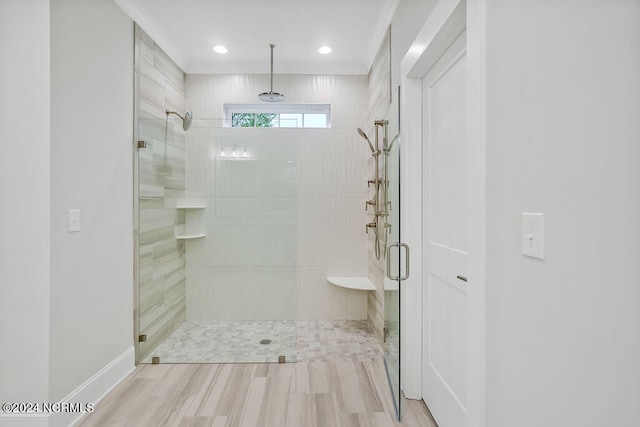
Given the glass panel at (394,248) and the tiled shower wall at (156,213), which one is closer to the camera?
the glass panel at (394,248)

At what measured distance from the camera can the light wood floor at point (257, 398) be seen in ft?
6.32

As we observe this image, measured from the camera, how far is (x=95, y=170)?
6.97 feet

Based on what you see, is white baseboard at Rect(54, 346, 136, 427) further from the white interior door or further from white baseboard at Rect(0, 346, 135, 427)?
the white interior door

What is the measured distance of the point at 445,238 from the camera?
5.98 feet

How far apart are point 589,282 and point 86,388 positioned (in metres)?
2.42

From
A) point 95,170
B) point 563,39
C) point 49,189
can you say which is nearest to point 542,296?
point 563,39

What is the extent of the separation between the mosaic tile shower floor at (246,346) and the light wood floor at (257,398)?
0.08 meters

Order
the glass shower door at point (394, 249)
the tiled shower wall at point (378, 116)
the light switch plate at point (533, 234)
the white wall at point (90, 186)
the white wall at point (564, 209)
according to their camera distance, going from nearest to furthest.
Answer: the white wall at point (564, 209), the light switch plate at point (533, 234), the white wall at point (90, 186), the glass shower door at point (394, 249), the tiled shower wall at point (378, 116)

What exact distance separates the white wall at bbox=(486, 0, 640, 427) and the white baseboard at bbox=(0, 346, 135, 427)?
197cm

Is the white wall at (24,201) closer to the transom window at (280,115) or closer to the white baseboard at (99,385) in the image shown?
the white baseboard at (99,385)

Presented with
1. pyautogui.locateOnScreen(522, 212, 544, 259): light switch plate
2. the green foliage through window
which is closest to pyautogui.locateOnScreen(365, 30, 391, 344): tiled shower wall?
the green foliage through window

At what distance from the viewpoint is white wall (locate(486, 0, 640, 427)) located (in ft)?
2.24

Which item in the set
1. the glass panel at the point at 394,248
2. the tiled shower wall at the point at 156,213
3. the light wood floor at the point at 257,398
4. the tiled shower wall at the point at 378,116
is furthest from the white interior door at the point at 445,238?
the tiled shower wall at the point at 156,213

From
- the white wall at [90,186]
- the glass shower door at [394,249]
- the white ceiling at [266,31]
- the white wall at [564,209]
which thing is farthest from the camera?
the white ceiling at [266,31]
